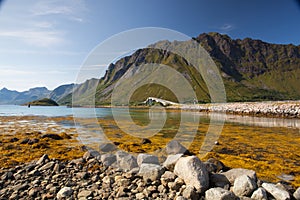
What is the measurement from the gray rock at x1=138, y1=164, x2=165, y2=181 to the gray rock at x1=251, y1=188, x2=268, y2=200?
2.96m

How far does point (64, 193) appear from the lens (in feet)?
21.0

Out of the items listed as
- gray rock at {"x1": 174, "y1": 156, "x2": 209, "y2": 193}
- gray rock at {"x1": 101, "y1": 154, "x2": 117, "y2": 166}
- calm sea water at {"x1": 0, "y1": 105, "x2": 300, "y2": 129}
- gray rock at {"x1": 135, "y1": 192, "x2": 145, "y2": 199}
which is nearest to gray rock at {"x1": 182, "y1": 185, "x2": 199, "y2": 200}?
gray rock at {"x1": 174, "y1": 156, "x2": 209, "y2": 193}

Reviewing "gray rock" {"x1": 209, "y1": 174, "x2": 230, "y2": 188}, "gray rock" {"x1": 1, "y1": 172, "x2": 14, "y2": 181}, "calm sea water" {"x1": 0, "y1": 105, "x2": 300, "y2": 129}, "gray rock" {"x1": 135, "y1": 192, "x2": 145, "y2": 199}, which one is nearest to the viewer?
"gray rock" {"x1": 135, "y1": 192, "x2": 145, "y2": 199}

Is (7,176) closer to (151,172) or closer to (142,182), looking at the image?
(142,182)

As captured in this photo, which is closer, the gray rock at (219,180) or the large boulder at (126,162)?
the gray rock at (219,180)

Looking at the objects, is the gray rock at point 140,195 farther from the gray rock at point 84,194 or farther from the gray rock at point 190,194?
the gray rock at point 84,194

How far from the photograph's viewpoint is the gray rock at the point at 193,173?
6.34 m

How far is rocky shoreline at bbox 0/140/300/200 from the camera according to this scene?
611 centimetres

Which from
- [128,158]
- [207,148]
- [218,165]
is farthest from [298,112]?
[128,158]

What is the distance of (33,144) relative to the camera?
48.9 ft

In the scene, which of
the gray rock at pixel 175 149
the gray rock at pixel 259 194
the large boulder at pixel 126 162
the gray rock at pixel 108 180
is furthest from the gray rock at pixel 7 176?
the gray rock at pixel 259 194

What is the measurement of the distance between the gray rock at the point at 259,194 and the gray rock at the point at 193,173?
4.40 feet

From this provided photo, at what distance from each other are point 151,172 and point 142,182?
47 centimetres

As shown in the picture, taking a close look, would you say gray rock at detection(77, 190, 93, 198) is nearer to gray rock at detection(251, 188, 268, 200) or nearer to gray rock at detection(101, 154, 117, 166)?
gray rock at detection(101, 154, 117, 166)
